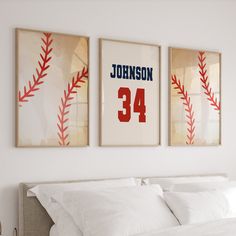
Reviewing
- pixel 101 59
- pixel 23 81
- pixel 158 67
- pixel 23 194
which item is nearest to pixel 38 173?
pixel 23 194

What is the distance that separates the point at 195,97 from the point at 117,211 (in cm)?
148

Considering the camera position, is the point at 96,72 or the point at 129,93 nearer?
the point at 96,72

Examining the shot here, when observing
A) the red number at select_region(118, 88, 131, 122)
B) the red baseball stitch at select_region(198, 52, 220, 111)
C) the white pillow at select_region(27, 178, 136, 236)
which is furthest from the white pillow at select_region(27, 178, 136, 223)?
the red baseball stitch at select_region(198, 52, 220, 111)

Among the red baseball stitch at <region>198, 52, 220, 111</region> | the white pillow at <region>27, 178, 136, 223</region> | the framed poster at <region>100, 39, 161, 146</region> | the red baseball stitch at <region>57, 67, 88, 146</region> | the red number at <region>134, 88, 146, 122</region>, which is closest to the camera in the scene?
the white pillow at <region>27, 178, 136, 223</region>

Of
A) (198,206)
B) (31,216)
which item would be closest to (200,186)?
(198,206)

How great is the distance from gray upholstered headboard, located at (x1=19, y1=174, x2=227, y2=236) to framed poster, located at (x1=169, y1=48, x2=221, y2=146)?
118 centimetres

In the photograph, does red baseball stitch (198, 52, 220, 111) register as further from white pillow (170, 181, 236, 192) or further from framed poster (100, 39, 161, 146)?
white pillow (170, 181, 236, 192)

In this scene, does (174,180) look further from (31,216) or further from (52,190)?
(31,216)

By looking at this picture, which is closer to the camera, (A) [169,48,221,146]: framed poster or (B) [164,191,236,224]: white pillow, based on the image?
(B) [164,191,236,224]: white pillow

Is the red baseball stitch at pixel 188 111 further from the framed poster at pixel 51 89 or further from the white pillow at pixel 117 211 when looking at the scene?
the white pillow at pixel 117 211

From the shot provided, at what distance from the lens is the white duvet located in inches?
101

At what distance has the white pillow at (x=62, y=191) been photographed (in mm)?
2891

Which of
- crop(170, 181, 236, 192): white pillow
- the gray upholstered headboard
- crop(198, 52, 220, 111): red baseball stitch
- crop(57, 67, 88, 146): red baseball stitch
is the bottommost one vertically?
the gray upholstered headboard

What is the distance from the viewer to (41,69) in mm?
3285
